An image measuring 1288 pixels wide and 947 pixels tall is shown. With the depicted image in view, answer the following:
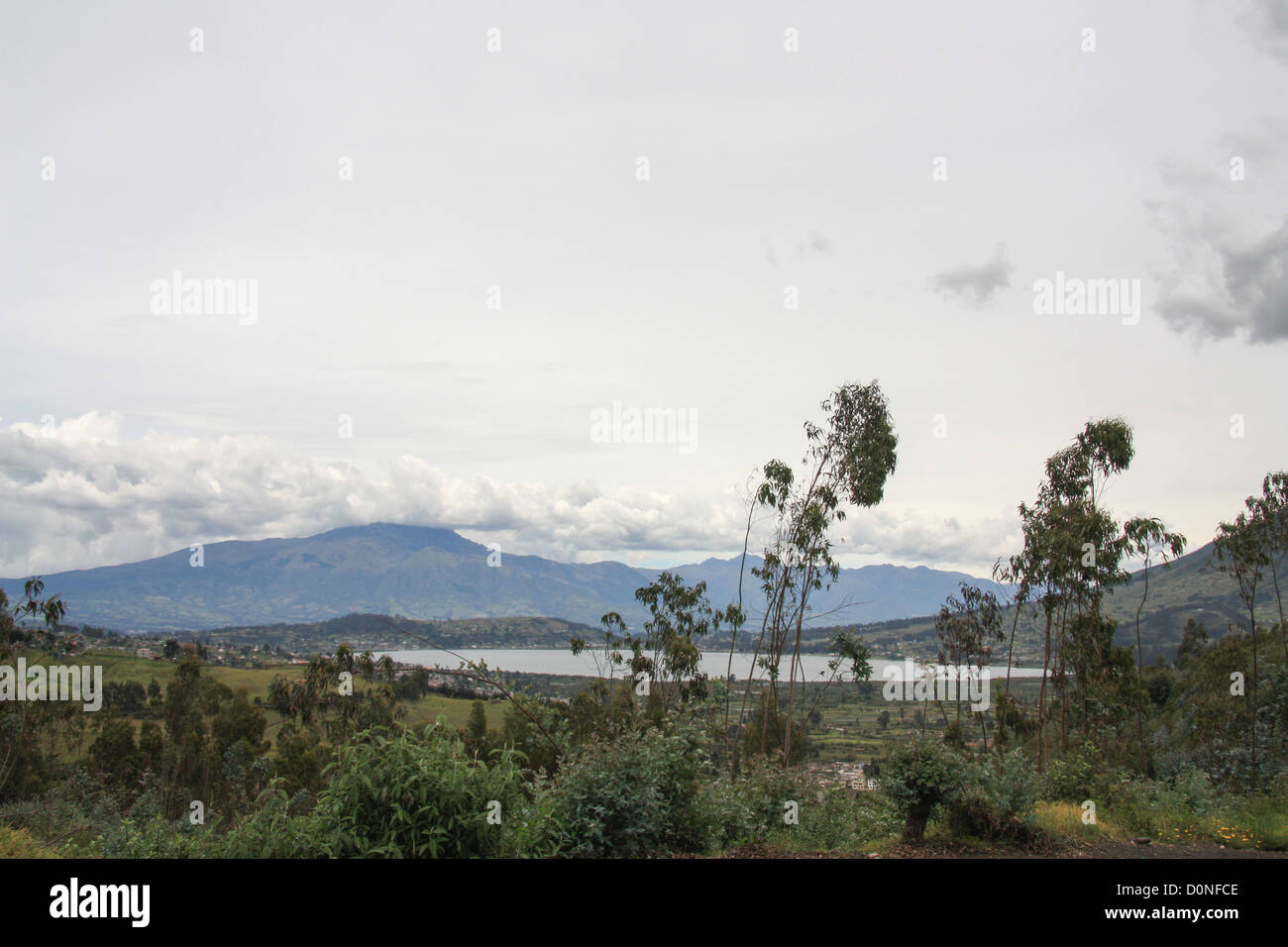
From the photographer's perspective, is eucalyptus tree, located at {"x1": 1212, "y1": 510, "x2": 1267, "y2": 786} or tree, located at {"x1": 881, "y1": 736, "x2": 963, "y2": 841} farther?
eucalyptus tree, located at {"x1": 1212, "y1": 510, "x2": 1267, "y2": 786}

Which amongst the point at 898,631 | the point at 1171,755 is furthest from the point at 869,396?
the point at 898,631

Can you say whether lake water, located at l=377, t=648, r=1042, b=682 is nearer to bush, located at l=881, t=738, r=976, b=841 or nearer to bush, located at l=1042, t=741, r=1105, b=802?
bush, located at l=1042, t=741, r=1105, b=802

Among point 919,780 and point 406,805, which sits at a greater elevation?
point 406,805

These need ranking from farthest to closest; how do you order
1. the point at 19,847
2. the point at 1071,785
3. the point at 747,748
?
the point at 747,748 → the point at 1071,785 → the point at 19,847

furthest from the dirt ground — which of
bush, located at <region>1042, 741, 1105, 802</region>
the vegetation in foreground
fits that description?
bush, located at <region>1042, 741, 1105, 802</region>

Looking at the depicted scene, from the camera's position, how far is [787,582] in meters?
21.4

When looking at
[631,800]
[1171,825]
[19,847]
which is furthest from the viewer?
[1171,825]

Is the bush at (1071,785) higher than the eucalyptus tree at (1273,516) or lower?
lower

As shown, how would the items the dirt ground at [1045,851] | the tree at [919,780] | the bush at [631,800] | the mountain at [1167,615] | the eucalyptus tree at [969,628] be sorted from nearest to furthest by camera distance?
the bush at [631,800] → the dirt ground at [1045,851] → the tree at [919,780] → the eucalyptus tree at [969,628] → the mountain at [1167,615]

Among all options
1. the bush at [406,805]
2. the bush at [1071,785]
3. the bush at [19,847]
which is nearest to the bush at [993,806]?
the bush at [1071,785]

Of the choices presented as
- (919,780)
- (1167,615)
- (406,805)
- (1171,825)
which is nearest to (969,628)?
(1171,825)

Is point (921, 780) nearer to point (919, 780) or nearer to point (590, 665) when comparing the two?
point (919, 780)

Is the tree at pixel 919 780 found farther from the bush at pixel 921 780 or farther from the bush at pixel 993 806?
the bush at pixel 993 806

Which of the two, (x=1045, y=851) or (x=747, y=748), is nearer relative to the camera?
(x=1045, y=851)
